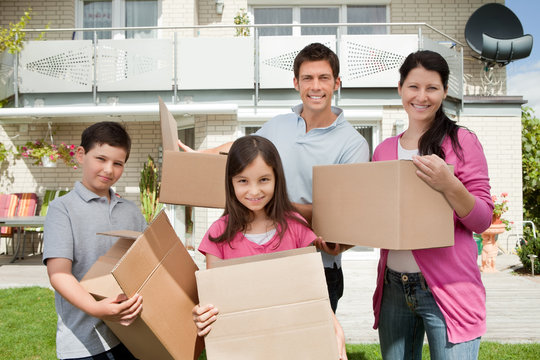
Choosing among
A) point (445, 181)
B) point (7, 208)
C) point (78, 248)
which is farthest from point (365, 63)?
point (7, 208)

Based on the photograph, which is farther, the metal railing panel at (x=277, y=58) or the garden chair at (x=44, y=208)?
the garden chair at (x=44, y=208)

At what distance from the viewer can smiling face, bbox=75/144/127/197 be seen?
4.99 feet

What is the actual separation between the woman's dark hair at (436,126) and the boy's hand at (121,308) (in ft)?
3.42

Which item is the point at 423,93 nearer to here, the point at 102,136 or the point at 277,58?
the point at 102,136

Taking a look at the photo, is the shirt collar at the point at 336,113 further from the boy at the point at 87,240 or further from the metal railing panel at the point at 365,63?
the metal railing panel at the point at 365,63

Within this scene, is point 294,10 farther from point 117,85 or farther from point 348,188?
point 348,188

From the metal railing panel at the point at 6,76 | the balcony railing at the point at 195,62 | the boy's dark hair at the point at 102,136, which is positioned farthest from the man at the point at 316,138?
the metal railing panel at the point at 6,76

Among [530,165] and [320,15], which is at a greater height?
[320,15]

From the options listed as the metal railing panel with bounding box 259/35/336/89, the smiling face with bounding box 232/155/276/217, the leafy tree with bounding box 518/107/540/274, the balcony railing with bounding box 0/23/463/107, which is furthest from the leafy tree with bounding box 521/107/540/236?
the smiling face with bounding box 232/155/276/217

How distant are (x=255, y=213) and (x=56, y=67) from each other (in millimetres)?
6674

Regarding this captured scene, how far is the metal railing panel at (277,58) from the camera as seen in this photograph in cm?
652

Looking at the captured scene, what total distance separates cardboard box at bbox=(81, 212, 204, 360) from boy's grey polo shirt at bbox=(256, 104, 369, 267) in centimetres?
57

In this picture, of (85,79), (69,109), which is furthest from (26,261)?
(85,79)

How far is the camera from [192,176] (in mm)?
1737
